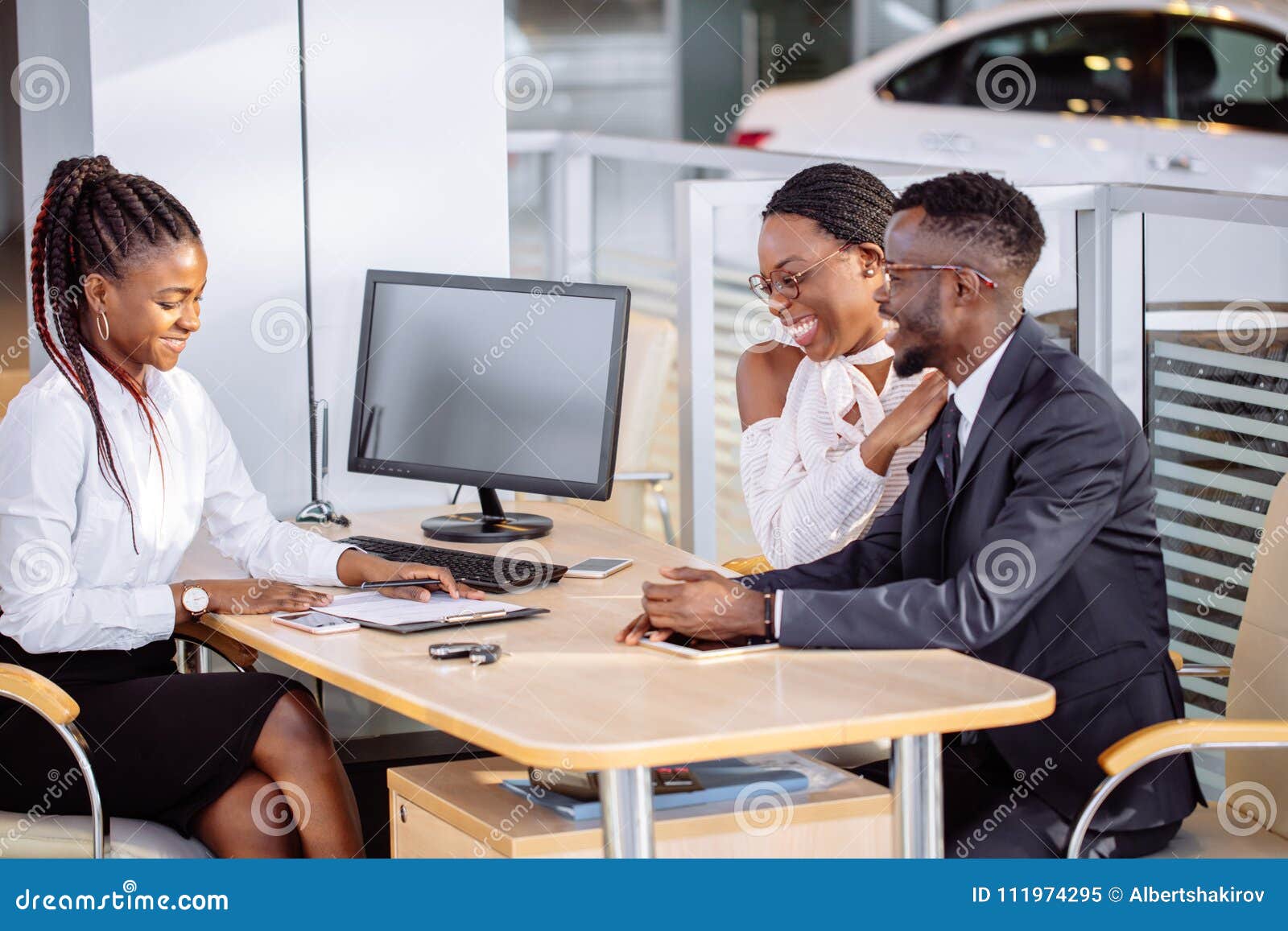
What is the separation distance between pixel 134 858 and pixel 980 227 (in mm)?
1410

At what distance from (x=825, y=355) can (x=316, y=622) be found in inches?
38.9

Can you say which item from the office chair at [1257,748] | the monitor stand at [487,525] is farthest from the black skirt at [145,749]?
the office chair at [1257,748]

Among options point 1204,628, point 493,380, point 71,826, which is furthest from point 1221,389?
point 71,826

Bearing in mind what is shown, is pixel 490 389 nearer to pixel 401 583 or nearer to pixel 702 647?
pixel 401 583

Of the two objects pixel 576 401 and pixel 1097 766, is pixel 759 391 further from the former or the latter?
pixel 1097 766

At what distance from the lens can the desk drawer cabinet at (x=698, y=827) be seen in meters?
1.84

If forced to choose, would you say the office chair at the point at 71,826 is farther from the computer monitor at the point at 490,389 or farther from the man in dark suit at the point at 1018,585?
the computer monitor at the point at 490,389

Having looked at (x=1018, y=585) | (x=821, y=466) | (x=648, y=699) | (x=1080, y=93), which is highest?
(x=1080, y=93)

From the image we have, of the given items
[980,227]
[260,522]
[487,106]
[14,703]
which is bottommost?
[14,703]

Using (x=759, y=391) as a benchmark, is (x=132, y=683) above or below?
below

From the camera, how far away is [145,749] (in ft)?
7.41

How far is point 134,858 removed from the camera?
2.13 meters

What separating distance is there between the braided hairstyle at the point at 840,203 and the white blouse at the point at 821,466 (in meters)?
0.20
